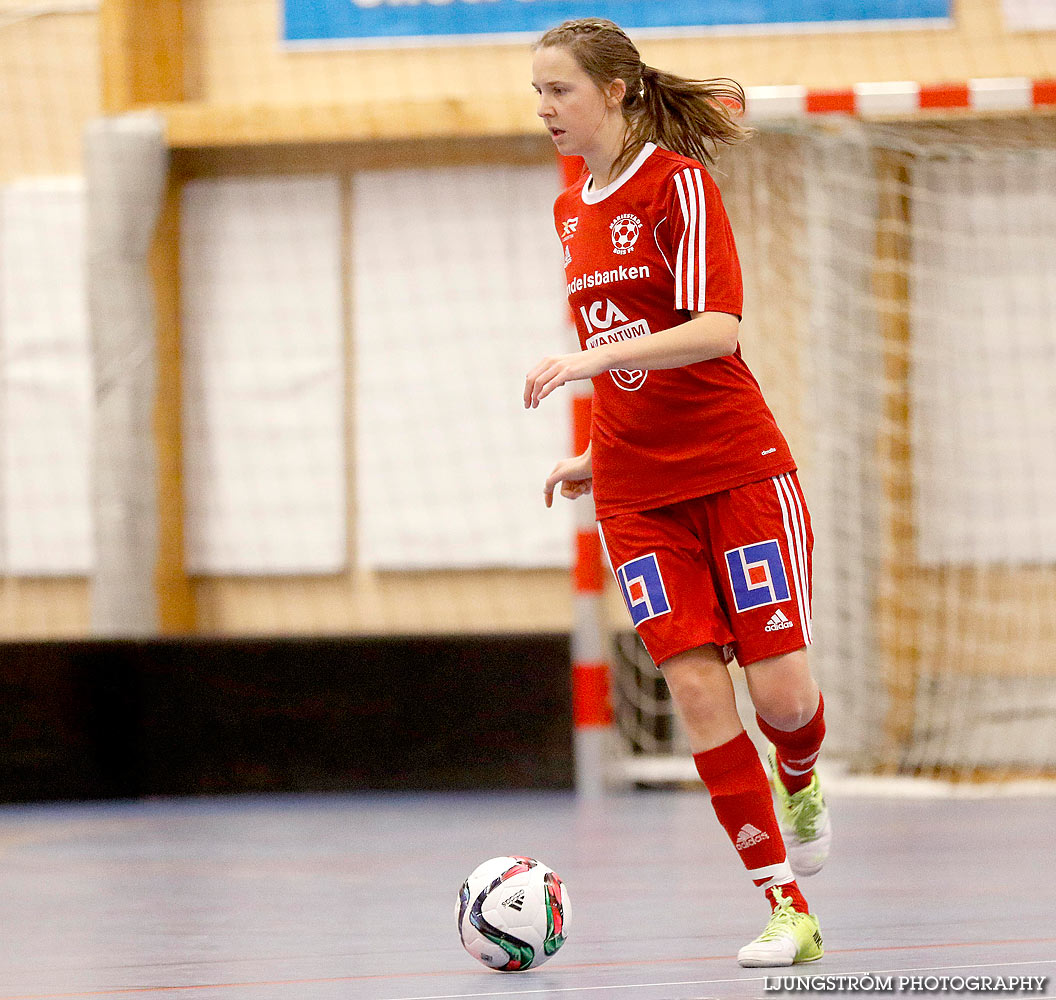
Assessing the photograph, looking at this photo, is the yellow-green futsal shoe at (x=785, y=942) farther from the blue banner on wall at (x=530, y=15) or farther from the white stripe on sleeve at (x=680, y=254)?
the blue banner on wall at (x=530, y=15)

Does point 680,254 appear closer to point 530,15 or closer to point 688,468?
point 688,468

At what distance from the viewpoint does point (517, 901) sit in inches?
108

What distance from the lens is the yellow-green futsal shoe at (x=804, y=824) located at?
121 inches

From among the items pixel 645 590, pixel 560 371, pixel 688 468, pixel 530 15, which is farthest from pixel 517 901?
pixel 530 15

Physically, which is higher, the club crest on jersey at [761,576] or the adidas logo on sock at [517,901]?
the club crest on jersey at [761,576]

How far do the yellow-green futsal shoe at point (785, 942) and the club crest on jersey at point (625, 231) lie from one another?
115 centimetres

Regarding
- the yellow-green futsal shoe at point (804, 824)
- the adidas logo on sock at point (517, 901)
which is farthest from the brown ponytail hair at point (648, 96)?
the adidas logo on sock at point (517, 901)

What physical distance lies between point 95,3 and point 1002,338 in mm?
3830

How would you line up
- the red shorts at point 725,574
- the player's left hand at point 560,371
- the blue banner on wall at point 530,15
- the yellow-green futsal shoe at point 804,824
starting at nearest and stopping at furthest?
the player's left hand at point 560,371
the red shorts at point 725,574
the yellow-green futsal shoe at point 804,824
the blue banner on wall at point 530,15

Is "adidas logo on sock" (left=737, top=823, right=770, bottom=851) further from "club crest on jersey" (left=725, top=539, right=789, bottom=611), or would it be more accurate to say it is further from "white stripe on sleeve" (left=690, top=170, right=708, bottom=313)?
"white stripe on sleeve" (left=690, top=170, right=708, bottom=313)

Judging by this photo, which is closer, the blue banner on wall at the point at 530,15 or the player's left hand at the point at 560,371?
the player's left hand at the point at 560,371

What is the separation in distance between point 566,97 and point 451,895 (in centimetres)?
193

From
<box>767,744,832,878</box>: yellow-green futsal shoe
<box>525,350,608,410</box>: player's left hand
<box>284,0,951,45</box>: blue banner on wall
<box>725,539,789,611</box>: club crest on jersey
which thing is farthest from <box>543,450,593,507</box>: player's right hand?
<box>284,0,951,45</box>: blue banner on wall

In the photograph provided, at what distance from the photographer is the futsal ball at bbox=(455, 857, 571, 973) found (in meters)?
2.73
